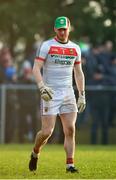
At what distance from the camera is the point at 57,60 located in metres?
13.5

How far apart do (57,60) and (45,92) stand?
0.57 meters

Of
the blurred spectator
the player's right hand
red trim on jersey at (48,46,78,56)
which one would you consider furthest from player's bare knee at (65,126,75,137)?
the blurred spectator

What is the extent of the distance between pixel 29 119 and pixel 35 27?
534cm

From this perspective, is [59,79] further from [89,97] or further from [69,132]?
[89,97]

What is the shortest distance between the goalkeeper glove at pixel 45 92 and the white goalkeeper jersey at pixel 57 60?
0.22 metres

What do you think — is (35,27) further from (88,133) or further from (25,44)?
(88,133)

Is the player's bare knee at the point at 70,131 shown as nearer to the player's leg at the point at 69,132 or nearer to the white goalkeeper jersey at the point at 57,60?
the player's leg at the point at 69,132

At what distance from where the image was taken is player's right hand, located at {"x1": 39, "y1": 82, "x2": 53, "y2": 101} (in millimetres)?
13211

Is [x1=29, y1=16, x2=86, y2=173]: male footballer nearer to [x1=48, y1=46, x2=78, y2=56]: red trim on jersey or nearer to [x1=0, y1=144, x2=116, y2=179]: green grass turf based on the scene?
[x1=48, y1=46, x2=78, y2=56]: red trim on jersey

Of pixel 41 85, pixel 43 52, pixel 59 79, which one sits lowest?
pixel 41 85

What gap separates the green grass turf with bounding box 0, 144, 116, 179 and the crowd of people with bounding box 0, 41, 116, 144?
8.67 feet

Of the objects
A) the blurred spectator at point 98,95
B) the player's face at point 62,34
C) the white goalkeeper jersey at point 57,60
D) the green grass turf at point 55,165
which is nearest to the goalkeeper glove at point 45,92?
the white goalkeeper jersey at point 57,60

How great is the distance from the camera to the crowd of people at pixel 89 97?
78.0 feet

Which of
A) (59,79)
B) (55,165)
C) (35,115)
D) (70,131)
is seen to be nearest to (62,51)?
(59,79)
